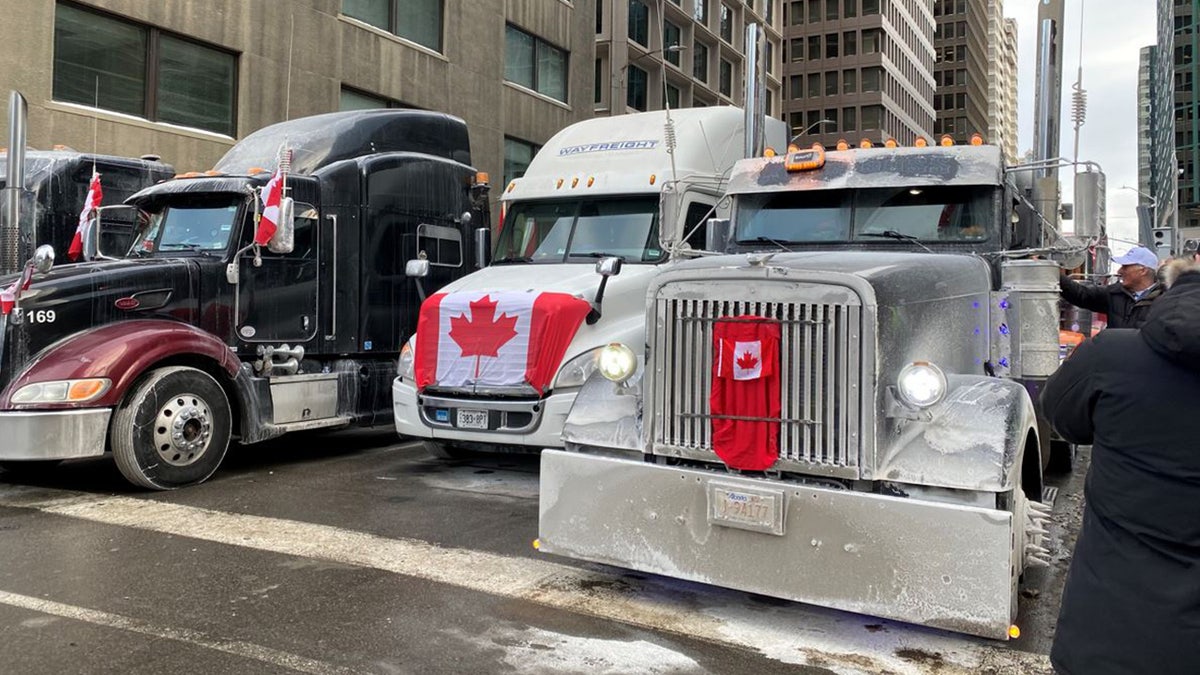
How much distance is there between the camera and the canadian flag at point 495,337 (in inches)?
281

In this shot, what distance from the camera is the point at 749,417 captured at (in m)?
4.25

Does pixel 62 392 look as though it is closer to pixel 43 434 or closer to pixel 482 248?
pixel 43 434

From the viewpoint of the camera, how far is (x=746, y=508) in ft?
13.6

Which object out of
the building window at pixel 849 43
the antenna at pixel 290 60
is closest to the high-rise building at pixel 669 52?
the antenna at pixel 290 60

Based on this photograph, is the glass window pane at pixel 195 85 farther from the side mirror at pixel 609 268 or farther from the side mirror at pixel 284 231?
the side mirror at pixel 609 268

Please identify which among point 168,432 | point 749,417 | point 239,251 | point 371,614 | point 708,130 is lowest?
point 371,614

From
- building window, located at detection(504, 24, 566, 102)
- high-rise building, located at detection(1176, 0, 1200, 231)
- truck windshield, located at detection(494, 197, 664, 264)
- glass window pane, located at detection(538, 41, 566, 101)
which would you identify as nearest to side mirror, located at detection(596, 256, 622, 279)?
truck windshield, located at detection(494, 197, 664, 264)

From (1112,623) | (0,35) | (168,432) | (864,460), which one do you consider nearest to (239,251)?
(168,432)

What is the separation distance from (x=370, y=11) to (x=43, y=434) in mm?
16840

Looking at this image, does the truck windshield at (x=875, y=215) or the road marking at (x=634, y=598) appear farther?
the truck windshield at (x=875, y=215)

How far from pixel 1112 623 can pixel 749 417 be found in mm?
2081

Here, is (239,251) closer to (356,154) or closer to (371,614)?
(356,154)

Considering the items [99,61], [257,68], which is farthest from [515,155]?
[99,61]

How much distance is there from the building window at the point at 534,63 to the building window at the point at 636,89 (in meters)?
8.24
